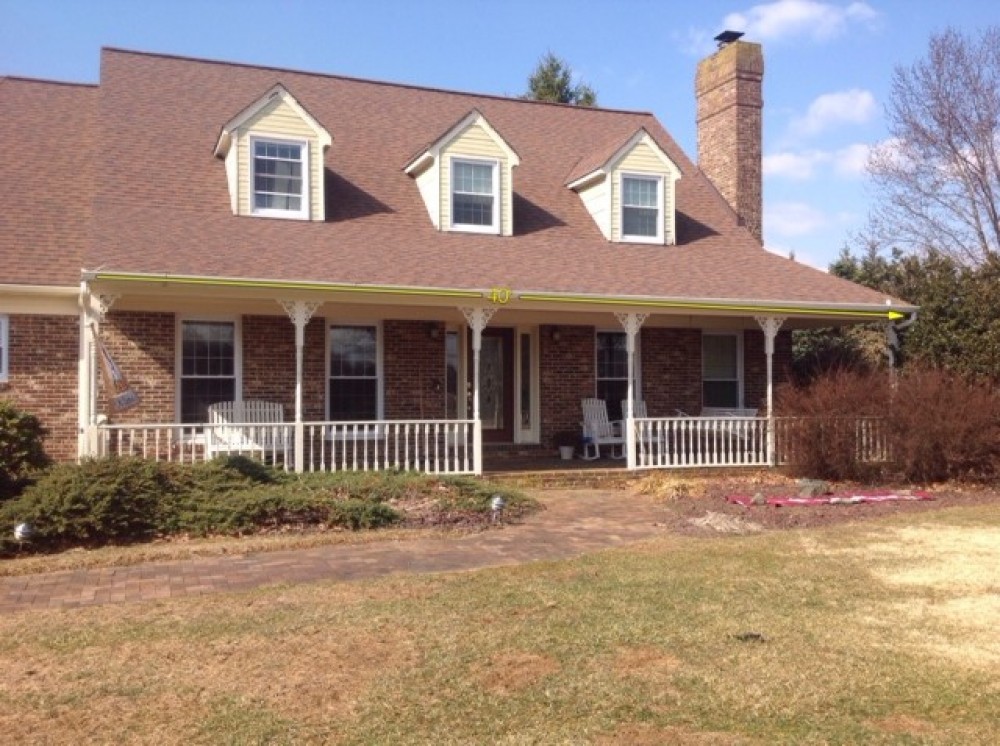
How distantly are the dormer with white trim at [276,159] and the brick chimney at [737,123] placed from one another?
913 centimetres

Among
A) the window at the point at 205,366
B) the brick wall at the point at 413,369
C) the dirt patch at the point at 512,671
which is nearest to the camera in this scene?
the dirt patch at the point at 512,671

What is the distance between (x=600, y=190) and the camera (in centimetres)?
1788

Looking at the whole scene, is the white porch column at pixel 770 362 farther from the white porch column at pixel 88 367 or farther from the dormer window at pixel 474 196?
the white porch column at pixel 88 367

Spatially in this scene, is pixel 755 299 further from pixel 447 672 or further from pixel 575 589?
pixel 447 672

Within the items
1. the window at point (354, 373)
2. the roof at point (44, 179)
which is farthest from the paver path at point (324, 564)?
the roof at point (44, 179)

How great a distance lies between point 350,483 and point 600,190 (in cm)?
868

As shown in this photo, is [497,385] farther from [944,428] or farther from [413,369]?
[944,428]

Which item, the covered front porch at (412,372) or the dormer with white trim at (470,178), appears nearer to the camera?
the covered front porch at (412,372)

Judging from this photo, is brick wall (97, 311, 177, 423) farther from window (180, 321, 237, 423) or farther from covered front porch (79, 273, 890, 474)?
window (180, 321, 237, 423)

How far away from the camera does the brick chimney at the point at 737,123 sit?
20.3 m

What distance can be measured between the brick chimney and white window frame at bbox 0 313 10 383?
1394 centimetres

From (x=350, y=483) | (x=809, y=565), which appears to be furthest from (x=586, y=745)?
(x=350, y=483)

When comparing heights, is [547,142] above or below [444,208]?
above

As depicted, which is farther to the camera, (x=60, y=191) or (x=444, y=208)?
(x=444, y=208)
